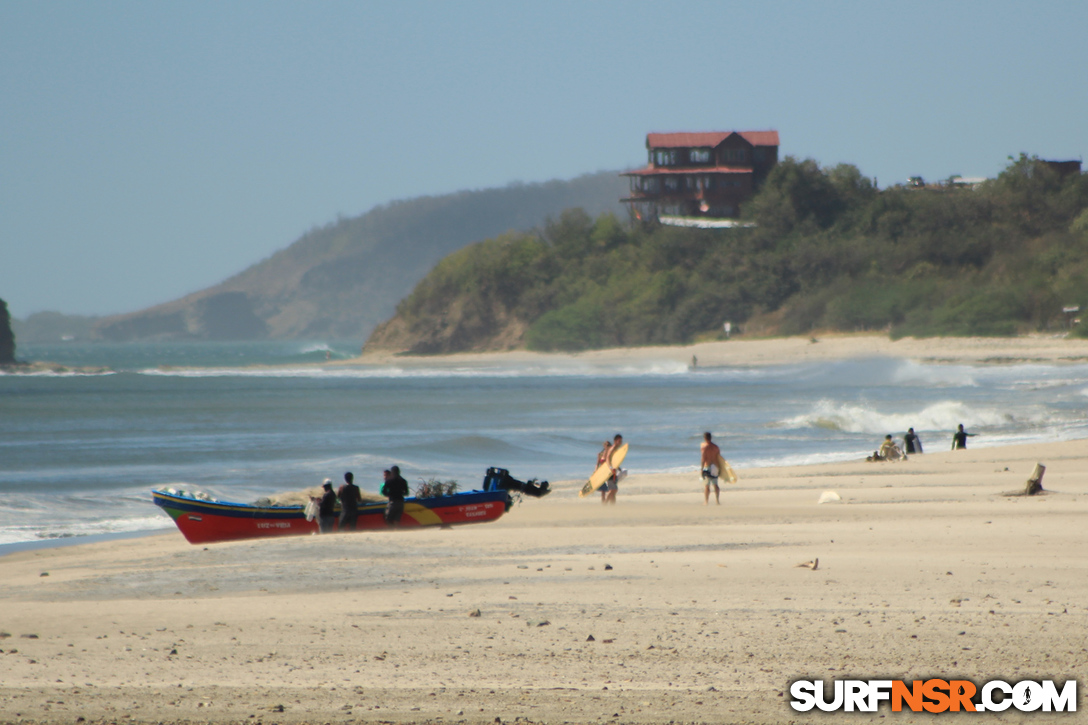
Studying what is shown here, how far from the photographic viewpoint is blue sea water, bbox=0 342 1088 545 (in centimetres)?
2391

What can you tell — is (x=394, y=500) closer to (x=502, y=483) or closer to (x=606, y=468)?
(x=502, y=483)

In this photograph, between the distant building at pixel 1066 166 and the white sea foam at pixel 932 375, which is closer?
the white sea foam at pixel 932 375

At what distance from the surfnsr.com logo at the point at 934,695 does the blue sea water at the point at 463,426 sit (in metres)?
13.6

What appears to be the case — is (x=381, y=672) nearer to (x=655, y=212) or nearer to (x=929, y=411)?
(x=929, y=411)

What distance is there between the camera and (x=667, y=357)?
288 ft

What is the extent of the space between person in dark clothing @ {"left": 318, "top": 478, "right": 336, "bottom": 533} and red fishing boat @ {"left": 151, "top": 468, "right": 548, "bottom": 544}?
21 centimetres

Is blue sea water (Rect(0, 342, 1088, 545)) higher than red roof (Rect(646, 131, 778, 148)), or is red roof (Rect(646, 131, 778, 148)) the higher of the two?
red roof (Rect(646, 131, 778, 148))

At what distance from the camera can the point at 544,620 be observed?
8031 mm

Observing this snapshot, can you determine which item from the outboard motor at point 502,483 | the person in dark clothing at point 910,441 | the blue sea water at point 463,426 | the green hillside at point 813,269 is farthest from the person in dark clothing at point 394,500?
the green hillside at point 813,269

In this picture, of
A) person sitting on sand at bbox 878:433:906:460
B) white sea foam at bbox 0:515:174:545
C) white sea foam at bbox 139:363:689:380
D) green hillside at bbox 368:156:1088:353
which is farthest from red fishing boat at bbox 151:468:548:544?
green hillside at bbox 368:156:1088:353

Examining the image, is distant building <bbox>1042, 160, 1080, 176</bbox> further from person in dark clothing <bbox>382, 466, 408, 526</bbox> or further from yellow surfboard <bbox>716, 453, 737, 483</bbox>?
person in dark clothing <bbox>382, 466, 408, 526</bbox>

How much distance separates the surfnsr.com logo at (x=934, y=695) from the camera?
5.91 m

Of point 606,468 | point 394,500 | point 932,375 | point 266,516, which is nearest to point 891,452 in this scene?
point 606,468

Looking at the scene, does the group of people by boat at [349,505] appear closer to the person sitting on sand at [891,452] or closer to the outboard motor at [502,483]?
the outboard motor at [502,483]
